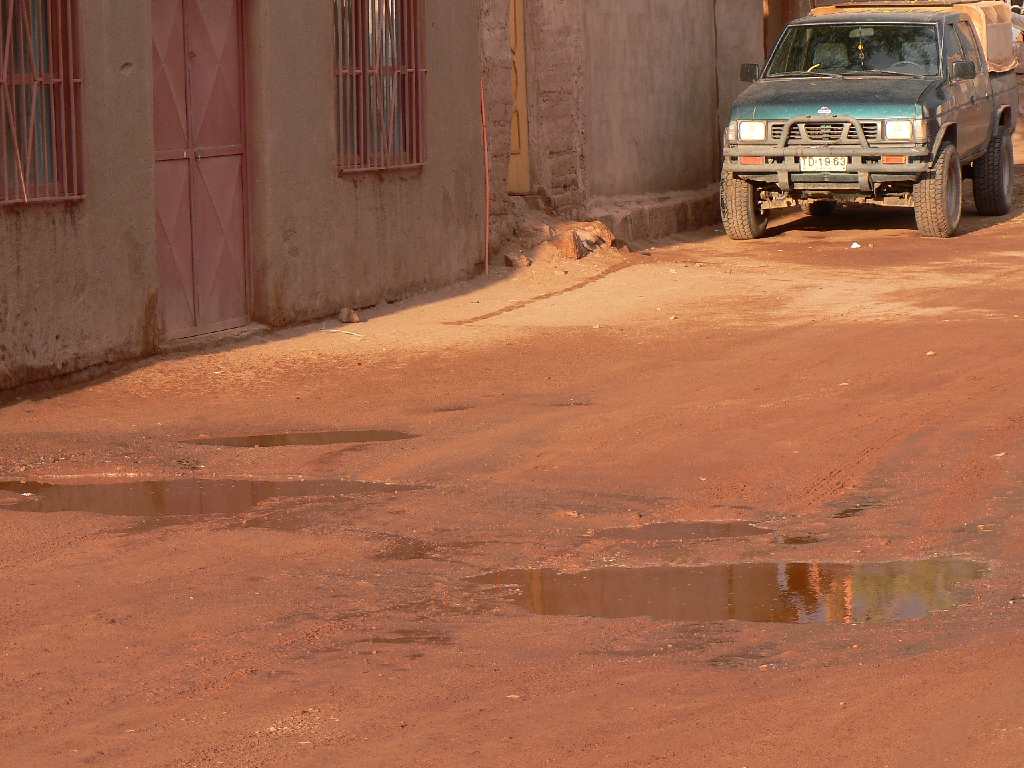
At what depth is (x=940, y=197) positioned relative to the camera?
16.5m

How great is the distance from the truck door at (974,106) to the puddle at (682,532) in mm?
10917

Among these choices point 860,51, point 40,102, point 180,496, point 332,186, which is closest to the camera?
point 180,496

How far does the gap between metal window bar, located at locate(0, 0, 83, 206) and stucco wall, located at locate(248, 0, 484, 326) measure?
73.0 inches

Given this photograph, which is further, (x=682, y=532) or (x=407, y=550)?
(x=682, y=532)

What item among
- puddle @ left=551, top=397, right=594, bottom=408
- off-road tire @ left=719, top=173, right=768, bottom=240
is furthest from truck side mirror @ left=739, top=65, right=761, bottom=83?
puddle @ left=551, top=397, right=594, bottom=408

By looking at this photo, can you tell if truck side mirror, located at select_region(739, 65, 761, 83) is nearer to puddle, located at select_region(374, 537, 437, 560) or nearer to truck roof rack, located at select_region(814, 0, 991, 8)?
truck roof rack, located at select_region(814, 0, 991, 8)

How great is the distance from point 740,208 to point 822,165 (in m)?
1.09

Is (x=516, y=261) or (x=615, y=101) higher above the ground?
(x=615, y=101)

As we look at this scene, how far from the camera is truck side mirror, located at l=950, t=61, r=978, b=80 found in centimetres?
1664

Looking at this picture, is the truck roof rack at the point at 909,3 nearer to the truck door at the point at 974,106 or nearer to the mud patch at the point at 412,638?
the truck door at the point at 974,106

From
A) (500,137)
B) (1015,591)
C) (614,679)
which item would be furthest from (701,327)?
(614,679)

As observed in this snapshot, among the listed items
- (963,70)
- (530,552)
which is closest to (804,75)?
(963,70)

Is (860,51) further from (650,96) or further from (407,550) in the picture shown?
(407,550)

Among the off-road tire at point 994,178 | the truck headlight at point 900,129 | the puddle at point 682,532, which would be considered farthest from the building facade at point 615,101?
the puddle at point 682,532
